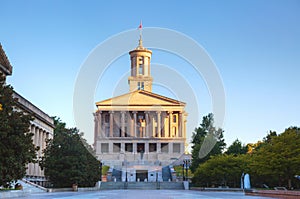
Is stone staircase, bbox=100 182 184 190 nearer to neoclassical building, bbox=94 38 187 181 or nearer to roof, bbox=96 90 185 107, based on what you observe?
neoclassical building, bbox=94 38 187 181

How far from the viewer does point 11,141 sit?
23.2m

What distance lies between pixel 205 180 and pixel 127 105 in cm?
4784

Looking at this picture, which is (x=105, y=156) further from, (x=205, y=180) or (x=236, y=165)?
(x=236, y=165)

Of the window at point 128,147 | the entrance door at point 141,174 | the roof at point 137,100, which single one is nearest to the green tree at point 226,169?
the entrance door at point 141,174

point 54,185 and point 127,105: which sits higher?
point 127,105

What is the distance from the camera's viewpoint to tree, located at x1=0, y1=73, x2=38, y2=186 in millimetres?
22641

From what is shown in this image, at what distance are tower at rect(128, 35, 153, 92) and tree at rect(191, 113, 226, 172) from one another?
3138 centimetres

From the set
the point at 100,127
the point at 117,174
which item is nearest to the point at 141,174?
the point at 117,174

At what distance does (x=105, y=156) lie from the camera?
84.8 metres

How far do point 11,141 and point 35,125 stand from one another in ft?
94.9

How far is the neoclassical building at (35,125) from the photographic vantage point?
41156 millimetres

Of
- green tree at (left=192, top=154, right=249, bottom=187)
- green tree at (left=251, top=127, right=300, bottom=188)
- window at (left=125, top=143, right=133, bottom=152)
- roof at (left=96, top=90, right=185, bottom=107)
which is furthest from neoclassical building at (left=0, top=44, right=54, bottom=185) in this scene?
window at (left=125, top=143, right=133, bottom=152)

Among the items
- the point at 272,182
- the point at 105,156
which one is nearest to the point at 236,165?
the point at 272,182

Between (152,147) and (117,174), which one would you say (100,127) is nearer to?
(152,147)
